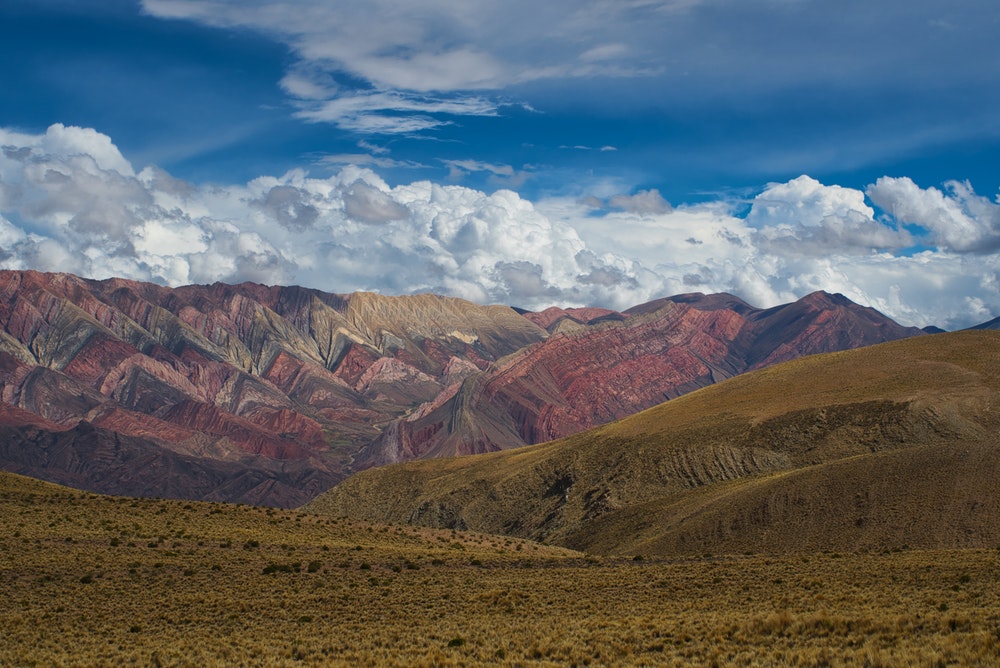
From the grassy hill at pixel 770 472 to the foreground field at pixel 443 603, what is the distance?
3095 centimetres

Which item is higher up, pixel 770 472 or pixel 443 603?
pixel 443 603

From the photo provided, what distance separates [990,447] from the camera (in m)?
86.7

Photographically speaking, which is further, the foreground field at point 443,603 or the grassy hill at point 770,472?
the grassy hill at point 770,472

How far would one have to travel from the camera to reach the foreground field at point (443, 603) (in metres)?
28.0

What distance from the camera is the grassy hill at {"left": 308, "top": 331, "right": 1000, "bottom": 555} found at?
80125 millimetres

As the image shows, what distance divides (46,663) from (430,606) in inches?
608

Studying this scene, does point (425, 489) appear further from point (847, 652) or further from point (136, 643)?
point (847, 652)

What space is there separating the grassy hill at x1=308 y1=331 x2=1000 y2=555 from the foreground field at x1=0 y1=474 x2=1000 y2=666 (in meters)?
30.9

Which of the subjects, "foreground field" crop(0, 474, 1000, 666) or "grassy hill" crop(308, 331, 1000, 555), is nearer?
"foreground field" crop(0, 474, 1000, 666)

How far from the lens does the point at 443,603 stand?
40.1 meters

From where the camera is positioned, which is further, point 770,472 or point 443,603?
point 770,472

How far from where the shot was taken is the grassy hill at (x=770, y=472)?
80125mm

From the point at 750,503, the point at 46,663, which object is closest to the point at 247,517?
the point at 46,663

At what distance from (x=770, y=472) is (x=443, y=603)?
265 feet
